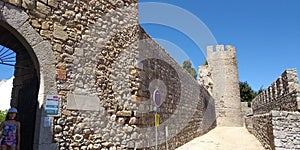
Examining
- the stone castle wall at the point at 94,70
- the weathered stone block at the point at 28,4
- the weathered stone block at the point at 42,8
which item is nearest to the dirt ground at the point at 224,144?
the stone castle wall at the point at 94,70

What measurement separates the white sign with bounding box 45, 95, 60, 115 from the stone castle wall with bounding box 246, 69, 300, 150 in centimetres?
463

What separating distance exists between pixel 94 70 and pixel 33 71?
967 millimetres

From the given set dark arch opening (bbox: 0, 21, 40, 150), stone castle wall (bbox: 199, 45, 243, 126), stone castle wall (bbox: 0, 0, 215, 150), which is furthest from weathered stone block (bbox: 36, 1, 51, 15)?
stone castle wall (bbox: 199, 45, 243, 126)

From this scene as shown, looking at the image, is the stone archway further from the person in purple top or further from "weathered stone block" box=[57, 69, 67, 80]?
the person in purple top

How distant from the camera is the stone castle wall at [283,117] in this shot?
16.8ft

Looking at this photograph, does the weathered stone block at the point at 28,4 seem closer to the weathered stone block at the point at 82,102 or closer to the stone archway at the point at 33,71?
the stone archway at the point at 33,71

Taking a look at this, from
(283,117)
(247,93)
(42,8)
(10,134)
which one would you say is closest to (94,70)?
(42,8)

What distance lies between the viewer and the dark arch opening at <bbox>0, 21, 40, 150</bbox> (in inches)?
134

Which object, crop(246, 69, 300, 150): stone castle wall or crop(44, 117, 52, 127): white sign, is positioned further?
crop(246, 69, 300, 150): stone castle wall

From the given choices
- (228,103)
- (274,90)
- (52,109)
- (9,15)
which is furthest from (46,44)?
(228,103)

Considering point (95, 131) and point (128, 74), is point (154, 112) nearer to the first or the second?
point (128, 74)

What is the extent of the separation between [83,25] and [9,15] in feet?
3.75

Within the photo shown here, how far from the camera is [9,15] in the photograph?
301 cm

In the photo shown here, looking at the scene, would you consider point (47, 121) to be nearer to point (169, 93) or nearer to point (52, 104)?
point (52, 104)
